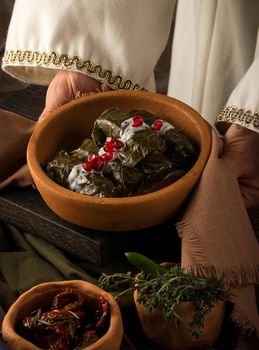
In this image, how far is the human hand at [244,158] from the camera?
713 mm

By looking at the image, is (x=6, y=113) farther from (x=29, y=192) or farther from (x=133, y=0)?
(x=133, y=0)

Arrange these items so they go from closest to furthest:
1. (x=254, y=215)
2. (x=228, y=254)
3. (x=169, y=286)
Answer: (x=169, y=286), (x=228, y=254), (x=254, y=215)

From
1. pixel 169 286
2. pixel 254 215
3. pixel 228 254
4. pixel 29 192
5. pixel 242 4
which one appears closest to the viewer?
pixel 169 286

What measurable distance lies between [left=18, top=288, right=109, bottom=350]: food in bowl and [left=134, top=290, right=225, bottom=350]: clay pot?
6 cm

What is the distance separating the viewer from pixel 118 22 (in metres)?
0.80

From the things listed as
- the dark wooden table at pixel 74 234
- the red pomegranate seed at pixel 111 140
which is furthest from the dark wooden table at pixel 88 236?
the red pomegranate seed at pixel 111 140

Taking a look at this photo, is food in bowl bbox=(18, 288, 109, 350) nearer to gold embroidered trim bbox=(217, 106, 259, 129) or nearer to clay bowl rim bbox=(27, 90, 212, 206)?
clay bowl rim bbox=(27, 90, 212, 206)

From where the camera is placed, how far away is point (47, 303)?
1.80 feet

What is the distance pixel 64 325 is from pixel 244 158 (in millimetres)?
311

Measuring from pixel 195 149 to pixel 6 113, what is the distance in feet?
0.84

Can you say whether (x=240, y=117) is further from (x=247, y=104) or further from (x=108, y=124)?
(x=108, y=124)

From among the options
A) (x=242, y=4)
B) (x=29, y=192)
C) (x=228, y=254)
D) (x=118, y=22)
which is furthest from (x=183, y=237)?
(x=242, y=4)

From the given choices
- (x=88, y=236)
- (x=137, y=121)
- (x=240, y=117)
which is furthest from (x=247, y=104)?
(x=88, y=236)

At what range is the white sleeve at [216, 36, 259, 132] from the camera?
0.72 metres
